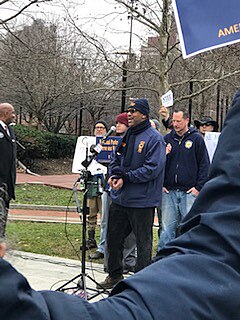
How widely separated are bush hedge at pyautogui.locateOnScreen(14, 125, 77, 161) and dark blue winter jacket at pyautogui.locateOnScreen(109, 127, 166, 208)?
18397 millimetres

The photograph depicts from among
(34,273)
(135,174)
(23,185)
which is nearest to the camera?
(135,174)

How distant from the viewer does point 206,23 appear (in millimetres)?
2775

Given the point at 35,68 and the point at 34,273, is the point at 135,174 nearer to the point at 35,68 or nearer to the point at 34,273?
the point at 34,273

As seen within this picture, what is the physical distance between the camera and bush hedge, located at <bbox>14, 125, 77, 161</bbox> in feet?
78.5

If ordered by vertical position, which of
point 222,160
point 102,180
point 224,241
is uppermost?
point 222,160

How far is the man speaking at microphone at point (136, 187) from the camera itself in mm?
5516

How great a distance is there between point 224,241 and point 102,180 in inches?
242

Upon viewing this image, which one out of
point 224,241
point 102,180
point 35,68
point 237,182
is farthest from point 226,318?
point 35,68

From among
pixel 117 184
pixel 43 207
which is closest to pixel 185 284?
pixel 117 184

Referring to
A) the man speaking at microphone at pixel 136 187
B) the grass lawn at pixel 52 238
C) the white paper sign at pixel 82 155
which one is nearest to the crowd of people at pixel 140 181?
the man speaking at microphone at pixel 136 187

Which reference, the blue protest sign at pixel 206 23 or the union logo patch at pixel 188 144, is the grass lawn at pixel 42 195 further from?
the blue protest sign at pixel 206 23

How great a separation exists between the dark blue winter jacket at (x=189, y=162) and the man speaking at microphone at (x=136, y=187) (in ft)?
2.64

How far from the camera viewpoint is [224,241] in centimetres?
91

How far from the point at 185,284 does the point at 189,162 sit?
566 centimetres
